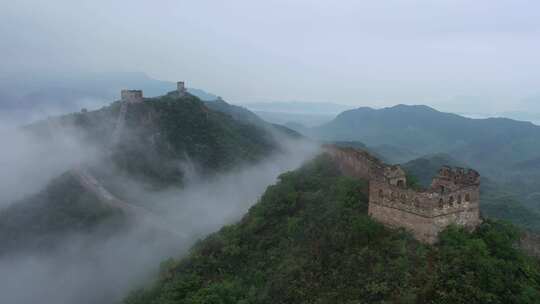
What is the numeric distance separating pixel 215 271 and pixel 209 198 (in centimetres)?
3536

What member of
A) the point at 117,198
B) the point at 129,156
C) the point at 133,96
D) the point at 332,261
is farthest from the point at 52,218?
the point at 332,261

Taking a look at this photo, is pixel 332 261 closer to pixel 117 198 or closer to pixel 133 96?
pixel 117 198

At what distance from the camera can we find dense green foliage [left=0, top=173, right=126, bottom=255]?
53844 mm

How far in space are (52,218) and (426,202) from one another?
159ft

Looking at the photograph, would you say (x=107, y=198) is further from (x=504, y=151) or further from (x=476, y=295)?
(x=504, y=151)

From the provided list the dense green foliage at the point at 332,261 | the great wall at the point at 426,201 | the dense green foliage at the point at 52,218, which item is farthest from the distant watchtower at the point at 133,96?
the great wall at the point at 426,201

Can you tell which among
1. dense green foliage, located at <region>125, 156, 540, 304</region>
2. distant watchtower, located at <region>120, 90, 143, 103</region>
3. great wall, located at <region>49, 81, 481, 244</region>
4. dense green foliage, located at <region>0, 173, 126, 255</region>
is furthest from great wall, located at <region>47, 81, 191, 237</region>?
great wall, located at <region>49, 81, 481, 244</region>

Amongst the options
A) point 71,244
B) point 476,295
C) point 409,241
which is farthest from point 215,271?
point 71,244

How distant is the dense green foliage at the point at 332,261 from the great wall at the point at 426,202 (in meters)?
0.49

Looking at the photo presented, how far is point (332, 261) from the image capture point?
2162 centimetres

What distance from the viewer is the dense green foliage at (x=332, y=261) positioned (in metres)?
17.7

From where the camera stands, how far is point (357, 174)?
29.4 m

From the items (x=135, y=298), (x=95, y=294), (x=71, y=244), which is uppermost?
(x=135, y=298)

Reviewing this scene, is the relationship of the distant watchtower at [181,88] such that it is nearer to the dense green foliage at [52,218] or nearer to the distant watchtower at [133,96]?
the distant watchtower at [133,96]
